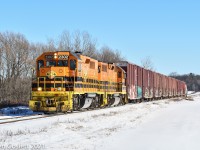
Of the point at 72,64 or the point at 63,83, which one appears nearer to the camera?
the point at 63,83

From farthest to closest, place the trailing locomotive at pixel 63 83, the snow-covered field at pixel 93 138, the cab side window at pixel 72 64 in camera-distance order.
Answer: the cab side window at pixel 72 64 → the trailing locomotive at pixel 63 83 → the snow-covered field at pixel 93 138

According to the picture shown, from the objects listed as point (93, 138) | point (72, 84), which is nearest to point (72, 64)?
point (72, 84)

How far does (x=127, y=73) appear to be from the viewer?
3322cm

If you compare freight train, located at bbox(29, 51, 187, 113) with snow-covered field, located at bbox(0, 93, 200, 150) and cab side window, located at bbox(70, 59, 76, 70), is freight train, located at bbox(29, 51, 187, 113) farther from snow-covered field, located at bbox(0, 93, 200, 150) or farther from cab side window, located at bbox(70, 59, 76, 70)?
snow-covered field, located at bbox(0, 93, 200, 150)

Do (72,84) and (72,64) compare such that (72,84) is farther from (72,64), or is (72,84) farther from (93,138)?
(93,138)

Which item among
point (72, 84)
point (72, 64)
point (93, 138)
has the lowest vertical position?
point (93, 138)

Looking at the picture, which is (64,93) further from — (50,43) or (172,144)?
(50,43)

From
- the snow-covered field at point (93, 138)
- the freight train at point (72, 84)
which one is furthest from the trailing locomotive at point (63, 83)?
the snow-covered field at point (93, 138)

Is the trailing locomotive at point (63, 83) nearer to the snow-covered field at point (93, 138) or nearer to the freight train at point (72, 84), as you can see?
the freight train at point (72, 84)

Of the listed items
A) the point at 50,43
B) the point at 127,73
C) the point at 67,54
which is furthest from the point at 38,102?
the point at 50,43

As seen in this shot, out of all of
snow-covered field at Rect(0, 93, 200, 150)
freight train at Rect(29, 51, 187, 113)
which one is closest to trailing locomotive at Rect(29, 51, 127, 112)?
freight train at Rect(29, 51, 187, 113)

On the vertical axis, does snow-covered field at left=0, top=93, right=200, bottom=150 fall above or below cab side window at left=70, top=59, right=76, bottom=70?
below

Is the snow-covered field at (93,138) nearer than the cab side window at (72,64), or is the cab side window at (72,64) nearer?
the snow-covered field at (93,138)

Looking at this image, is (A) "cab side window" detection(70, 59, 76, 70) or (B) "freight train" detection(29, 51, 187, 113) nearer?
(B) "freight train" detection(29, 51, 187, 113)
